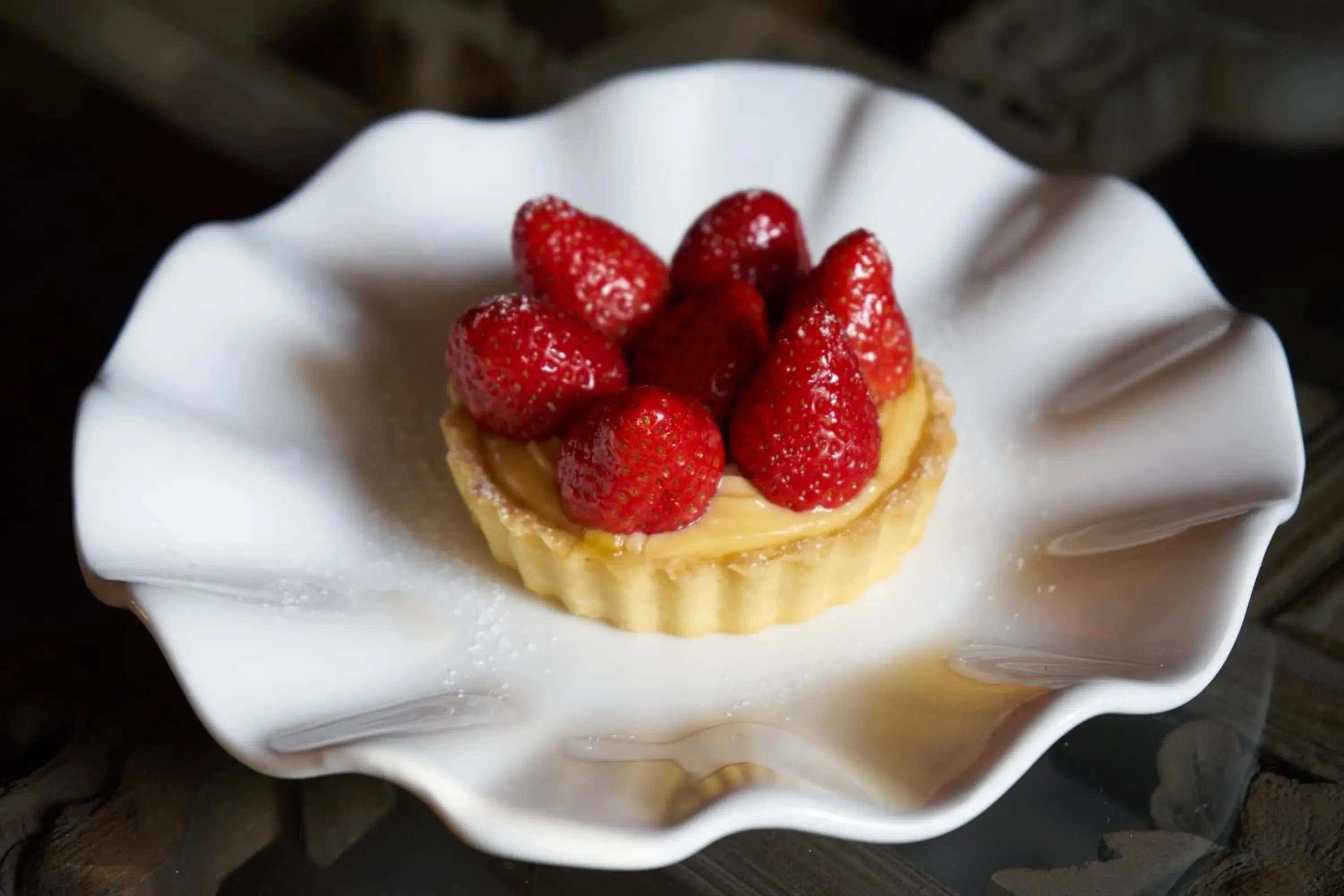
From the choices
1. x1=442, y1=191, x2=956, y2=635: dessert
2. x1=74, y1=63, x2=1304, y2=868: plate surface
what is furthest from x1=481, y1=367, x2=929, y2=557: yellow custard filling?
x1=74, y1=63, x2=1304, y2=868: plate surface

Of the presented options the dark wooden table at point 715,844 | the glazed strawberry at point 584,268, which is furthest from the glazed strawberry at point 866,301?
the dark wooden table at point 715,844

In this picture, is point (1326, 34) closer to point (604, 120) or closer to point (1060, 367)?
point (1060, 367)

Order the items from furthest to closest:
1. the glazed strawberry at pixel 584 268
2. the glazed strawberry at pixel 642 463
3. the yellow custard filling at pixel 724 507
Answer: the glazed strawberry at pixel 584 268 < the yellow custard filling at pixel 724 507 < the glazed strawberry at pixel 642 463

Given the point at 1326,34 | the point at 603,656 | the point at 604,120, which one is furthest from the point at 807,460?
the point at 1326,34

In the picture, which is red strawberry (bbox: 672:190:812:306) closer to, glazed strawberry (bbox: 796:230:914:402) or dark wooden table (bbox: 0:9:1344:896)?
glazed strawberry (bbox: 796:230:914:402)

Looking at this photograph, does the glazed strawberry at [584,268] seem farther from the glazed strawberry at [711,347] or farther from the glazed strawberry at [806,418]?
the glazed strawberry at [806,418]

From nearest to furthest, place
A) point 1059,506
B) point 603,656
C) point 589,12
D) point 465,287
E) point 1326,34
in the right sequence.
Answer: point 603,656 < point 1059,506 < point 465,287 < point 1326,34 < point 589,12
